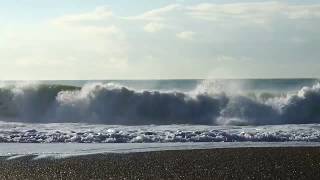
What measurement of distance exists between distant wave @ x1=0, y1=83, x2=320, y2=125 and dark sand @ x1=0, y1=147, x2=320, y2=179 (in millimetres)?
7319

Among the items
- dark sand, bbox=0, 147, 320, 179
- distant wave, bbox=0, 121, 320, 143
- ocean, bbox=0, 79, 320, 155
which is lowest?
dark sand, bbox=0, 147, 320, 179

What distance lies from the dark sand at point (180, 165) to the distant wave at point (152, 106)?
24.0 ft

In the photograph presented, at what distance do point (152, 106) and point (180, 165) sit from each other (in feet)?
37.9

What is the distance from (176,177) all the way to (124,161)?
1539 mm

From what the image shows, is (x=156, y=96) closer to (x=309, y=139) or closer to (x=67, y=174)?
(x=309, y=139)

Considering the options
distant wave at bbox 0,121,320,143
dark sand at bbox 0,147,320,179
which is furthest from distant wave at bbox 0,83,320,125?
dark sand at bbox 0,147,320,179

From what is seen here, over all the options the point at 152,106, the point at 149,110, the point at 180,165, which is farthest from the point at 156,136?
the point at 152,106

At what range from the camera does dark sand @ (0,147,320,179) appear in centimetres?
879

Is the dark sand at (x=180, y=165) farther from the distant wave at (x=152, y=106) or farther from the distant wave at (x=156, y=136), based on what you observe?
the distant wave at (x=152, y=106)

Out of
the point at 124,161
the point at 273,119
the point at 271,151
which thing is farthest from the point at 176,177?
the point at 273,119

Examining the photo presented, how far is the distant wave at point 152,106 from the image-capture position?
18.9 meters

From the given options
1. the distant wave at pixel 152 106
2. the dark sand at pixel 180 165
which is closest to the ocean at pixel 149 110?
the distant wave at pixel 152 106

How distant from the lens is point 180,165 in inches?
375

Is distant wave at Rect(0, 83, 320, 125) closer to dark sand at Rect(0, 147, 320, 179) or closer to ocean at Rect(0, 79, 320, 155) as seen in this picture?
ocean at Rect(0, 79, 320, 155)
